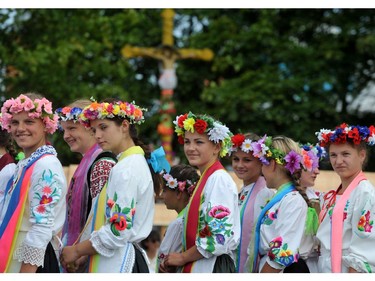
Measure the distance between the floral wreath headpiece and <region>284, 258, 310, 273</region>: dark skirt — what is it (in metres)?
0.60

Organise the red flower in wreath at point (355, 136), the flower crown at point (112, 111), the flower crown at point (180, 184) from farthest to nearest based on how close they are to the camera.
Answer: the flower crown at point (180, 184), the red flower in wreath at point (355, 136), the flower crown at point (112, 111)

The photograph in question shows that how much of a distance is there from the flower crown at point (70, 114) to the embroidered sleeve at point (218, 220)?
1017 millimetres

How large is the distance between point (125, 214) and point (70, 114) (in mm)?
1125

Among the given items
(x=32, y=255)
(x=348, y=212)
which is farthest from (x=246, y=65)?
(x=32, y=255)

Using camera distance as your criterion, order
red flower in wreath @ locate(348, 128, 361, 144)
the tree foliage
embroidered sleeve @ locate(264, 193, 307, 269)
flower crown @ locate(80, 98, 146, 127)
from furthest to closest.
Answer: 1. the tree foliage
2. red flower in wreath @ locate(348, 128, 361, 144)
3. embroidered sleeve @ locate(264, 193, 307, 269)
4. flower crown @ locate(80, 98, 146, 127)

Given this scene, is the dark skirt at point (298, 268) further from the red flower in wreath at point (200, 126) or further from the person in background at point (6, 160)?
the person in background at point (6, 160)

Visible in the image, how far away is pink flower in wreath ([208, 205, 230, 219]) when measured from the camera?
5691mm

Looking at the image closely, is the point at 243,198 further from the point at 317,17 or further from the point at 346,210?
the point at 317,17

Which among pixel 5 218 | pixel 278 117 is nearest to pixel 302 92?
pixel 278 117

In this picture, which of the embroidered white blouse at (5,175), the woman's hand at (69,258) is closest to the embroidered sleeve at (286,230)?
the woman's hand at (69,258)

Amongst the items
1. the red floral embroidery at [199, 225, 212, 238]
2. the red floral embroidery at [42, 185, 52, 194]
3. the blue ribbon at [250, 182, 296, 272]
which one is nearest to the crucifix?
the blue ribbon at [250, 182, 296, 272]

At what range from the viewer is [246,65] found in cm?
1888

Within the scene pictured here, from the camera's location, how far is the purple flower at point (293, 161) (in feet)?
20.6

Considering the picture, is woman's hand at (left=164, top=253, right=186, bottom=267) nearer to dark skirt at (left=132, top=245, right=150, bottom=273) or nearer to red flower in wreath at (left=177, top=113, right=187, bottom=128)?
dark skirt at (left=132, top=245, right=150, bottom=273)
